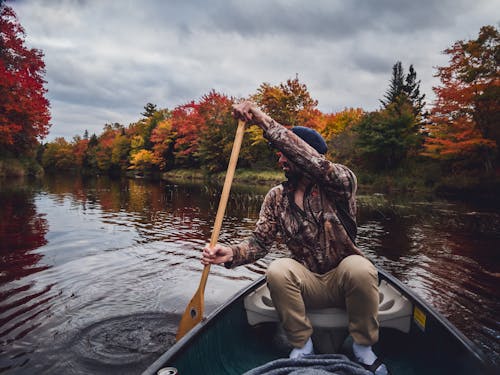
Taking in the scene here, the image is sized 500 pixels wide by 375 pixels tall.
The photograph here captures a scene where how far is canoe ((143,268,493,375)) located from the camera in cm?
163

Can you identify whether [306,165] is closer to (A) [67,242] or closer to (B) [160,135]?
(A) [67,242]

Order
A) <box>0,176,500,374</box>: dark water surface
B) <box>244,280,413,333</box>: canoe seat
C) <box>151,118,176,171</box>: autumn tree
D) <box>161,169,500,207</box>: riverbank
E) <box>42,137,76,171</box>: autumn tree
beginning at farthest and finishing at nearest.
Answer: <box>42,137,76,171</box>: autumn tree → <box>151,118,176,171</box>: autumn tree → <box>161,169,500,207</box>: riverbank → <box>0,176,500,374</box>: dark water surface → <box>244,280,413,333</box>: canoe seat

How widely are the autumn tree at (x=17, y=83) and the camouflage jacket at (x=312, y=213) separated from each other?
1715 cm

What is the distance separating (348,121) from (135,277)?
31.3 m

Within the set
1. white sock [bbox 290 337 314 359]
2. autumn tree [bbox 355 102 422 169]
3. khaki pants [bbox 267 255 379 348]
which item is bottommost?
white sock [bbox 290 337 314 359]

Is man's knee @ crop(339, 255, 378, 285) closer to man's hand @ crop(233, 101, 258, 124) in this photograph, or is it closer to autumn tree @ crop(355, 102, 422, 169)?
man's hand @ crop(233, 101, 258, 124)

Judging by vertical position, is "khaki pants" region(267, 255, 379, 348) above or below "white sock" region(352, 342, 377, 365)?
above

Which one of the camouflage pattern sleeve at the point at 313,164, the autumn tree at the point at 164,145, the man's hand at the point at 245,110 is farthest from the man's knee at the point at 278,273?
the autumn tree at the point at 164,145

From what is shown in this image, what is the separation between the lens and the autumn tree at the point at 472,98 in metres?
14.0

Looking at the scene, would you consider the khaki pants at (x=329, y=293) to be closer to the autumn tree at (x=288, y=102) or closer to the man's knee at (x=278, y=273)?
the man's knee at (x=278, y=273)

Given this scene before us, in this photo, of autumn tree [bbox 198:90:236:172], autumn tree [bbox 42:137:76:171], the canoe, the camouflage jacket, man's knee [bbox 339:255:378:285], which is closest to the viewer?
the canoe

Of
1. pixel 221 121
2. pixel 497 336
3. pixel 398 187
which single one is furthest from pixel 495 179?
pixel 221 121

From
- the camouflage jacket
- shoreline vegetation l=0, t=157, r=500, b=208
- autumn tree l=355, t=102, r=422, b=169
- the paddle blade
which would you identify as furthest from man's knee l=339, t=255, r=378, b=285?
autumn tree l=355, t=102, r=422, b=169

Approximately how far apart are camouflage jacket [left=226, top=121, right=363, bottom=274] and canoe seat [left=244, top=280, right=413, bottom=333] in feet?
0.91
